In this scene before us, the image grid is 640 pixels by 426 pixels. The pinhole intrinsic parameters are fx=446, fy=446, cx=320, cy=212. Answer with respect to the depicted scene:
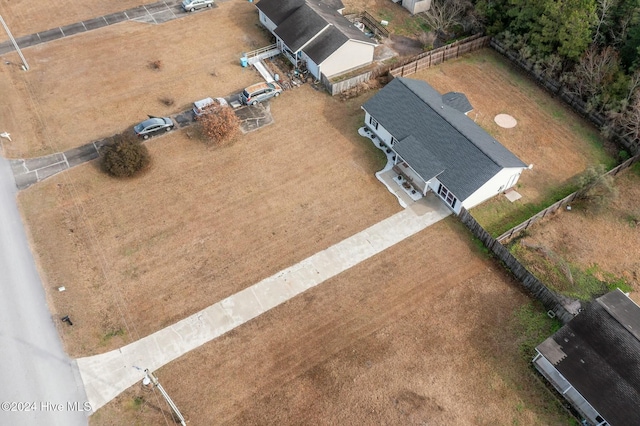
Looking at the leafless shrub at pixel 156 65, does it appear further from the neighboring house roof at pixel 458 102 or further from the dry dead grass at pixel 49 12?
the neighboring house roof at pixel 458 102

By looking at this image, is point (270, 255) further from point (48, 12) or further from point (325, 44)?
point (48, 12)

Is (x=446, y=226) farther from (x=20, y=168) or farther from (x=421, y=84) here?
(x=20, y=168)

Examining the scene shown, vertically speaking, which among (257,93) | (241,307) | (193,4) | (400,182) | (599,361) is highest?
(193,4)

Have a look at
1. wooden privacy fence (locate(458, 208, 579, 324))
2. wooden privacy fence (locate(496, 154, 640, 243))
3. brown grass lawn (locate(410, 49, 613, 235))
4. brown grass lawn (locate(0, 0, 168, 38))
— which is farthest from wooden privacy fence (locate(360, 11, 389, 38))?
wooden privacy fence (locate(496, 154, 640, 243))

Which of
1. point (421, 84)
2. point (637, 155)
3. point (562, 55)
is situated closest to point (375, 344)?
point (421, 84)

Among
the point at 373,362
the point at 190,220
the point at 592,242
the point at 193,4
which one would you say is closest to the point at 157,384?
the point at 373,362

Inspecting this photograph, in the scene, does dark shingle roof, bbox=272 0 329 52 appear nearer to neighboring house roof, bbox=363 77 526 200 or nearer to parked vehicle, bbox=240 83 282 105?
parked vehicle, bbox=240 83 282 105
